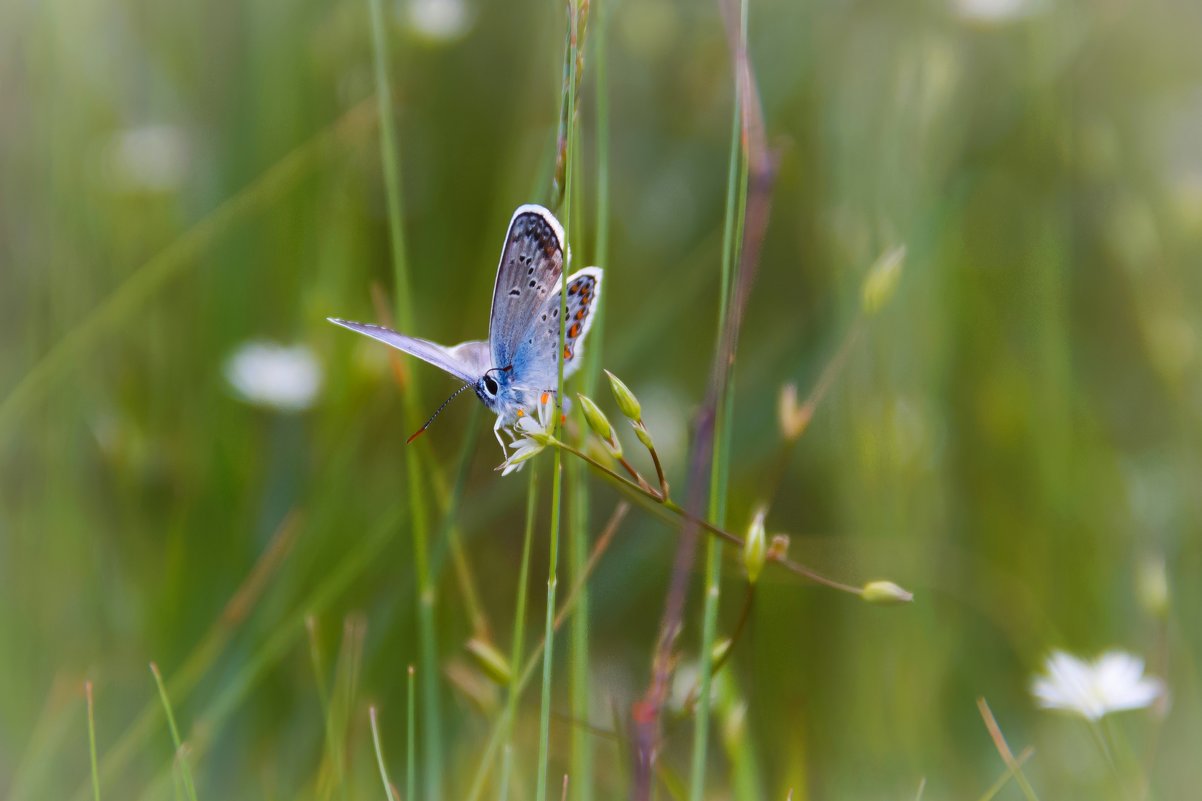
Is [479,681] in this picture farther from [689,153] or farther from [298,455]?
[689,153]

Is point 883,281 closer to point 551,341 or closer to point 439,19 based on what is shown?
point 551,341

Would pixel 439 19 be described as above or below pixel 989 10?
below

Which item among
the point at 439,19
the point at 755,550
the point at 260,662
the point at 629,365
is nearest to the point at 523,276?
the point at 755,550

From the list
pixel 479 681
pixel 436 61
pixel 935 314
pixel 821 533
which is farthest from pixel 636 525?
pixel 436 61

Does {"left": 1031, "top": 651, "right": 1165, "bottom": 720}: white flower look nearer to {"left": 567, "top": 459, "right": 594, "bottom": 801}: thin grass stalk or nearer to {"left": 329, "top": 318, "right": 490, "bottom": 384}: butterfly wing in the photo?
{"left": 567, "top": 459, "right": 594, "bottom": 801}: thin grass stalk

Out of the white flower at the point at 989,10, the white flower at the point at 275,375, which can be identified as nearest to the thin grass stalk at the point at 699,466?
the white flower at the point at 275,375

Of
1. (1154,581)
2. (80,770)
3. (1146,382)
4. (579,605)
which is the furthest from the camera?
(1146,382)
